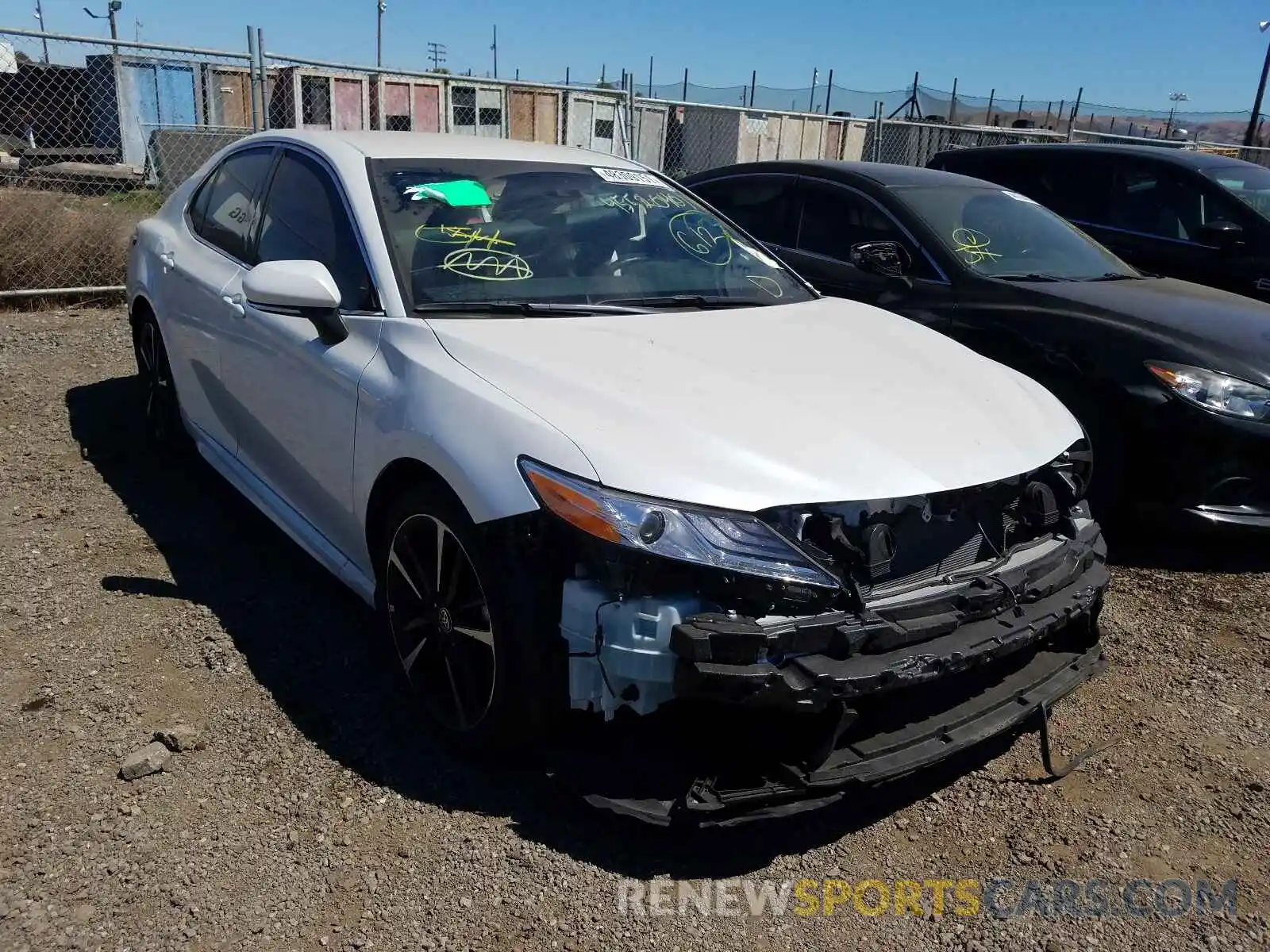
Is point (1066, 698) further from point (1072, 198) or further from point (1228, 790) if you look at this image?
point (1072, 198)

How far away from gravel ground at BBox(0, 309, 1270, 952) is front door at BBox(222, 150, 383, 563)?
19.5 inches

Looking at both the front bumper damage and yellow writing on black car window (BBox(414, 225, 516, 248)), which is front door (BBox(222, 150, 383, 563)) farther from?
the front bumper damage

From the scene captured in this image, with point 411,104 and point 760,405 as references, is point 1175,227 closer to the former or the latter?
point 760,405

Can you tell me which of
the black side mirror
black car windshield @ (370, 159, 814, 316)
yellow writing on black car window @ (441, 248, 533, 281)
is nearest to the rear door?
black car windshield @ (370, 159, 814, 316)

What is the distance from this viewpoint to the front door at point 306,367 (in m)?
3.06

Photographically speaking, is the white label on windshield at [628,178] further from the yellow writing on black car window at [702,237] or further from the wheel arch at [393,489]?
the wheel arch at [393,489]

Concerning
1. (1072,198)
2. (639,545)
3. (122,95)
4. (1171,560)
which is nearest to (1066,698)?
(1171,560)

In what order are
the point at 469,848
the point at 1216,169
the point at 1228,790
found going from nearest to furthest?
the point at 469,848 → the point at 1228,790 → the point at 1216,169

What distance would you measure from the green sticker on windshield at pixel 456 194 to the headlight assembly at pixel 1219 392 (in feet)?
9.47

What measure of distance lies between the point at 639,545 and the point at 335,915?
3.61 ft

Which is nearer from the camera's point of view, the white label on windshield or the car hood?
the white label on windshield

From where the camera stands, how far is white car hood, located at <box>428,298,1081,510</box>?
235 centimetres

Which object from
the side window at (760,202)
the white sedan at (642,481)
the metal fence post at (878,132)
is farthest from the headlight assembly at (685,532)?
the metal fence post at (878,132)

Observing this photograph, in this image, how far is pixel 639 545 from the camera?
221cm
